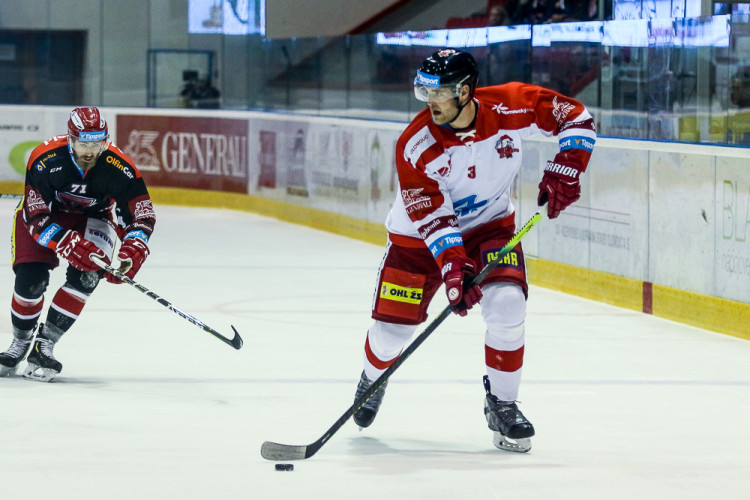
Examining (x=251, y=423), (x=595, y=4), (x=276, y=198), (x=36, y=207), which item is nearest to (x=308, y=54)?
(x=276, y=198)

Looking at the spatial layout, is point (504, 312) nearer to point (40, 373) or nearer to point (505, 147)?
point (505, 147)

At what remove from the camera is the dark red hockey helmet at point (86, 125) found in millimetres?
5105

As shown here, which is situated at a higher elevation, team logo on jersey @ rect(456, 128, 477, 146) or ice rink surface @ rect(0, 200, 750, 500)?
team logo on jersey @ rect(456, 128, 477, 146)

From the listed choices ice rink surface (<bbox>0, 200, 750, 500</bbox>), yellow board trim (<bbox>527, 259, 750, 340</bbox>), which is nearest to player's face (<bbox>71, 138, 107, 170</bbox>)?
ice rink surface (<bbox>0, 200, 750, 500</bbox>)

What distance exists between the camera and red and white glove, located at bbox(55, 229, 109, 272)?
16.8 feet

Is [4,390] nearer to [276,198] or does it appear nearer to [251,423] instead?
[251,423]

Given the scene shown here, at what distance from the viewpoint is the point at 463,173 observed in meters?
4.13

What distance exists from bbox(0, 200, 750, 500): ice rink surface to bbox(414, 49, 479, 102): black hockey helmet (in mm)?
1058

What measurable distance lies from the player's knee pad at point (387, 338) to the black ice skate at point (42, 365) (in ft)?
4.98

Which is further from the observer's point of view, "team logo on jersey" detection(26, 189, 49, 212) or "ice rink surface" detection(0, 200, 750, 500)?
"team logo on jersey" detection(26, 189, 49, 212)

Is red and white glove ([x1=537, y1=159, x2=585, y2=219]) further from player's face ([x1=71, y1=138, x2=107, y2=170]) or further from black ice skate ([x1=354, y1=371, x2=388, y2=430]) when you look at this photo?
player's face ([x1=71, y1=138, x2=107, y2=170])

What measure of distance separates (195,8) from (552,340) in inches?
411

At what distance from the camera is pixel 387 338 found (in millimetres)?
4387

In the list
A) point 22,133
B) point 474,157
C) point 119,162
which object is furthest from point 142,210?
point 22,133
